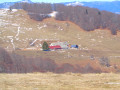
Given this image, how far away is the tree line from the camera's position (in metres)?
37.2

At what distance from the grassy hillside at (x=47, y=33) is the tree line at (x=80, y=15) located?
91cm

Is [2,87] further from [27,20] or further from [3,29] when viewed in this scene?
[27,20]

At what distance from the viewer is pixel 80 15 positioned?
38.3 metres

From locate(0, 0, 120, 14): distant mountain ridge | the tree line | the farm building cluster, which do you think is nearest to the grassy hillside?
the farm building cluster

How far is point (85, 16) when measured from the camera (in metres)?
38.0

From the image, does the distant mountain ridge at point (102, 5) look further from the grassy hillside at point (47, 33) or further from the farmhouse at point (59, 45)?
the farmhouse at point (59, 45)

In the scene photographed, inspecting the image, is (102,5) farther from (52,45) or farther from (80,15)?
(52,45)

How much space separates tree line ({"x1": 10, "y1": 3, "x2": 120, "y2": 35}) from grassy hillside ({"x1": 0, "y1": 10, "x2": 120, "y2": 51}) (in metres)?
0.91

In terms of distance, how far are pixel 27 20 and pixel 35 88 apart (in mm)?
32565

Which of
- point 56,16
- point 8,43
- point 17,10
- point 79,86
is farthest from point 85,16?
point 79,86

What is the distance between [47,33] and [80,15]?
24.3 feet

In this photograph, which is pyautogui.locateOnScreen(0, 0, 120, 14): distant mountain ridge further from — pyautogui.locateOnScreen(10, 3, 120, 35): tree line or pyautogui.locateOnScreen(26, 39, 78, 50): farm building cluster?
pyautogui.locateOnScreen(26, 39, 78, 50): farm building cluster

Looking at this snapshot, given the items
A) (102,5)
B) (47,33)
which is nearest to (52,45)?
(47,33)

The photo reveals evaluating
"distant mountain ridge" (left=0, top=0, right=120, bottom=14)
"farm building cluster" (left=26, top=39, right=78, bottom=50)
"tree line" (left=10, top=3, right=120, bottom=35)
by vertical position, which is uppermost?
"distant mountain ridge" (left=0, top=0, right=120, bottom=14)
